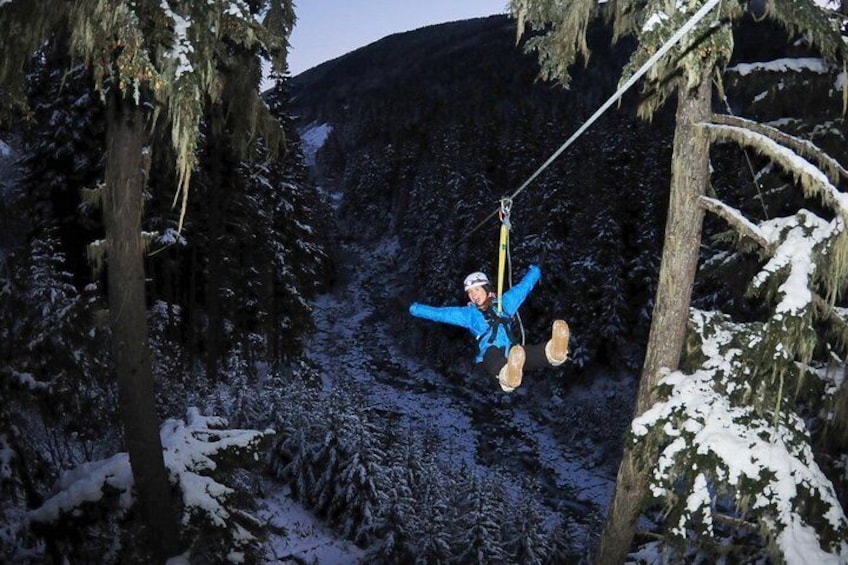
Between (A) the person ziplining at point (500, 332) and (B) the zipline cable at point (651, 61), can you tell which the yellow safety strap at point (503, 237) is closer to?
(A) the person ziplining at point (500, 332)

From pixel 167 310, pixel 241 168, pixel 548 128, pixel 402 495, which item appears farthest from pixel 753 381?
pixel 548 128

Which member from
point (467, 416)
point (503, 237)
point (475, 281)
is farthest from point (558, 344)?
point (467, 416)

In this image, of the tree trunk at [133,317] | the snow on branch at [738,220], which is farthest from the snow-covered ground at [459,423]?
the snow on branch at [738,220]

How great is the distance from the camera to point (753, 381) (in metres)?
4.71

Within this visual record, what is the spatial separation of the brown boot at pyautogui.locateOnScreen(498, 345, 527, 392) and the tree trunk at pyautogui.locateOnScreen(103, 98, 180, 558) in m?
3.83

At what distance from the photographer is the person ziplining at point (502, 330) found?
664 cm

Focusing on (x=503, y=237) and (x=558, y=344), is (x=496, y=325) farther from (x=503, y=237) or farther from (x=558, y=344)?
(x=503, y=237)

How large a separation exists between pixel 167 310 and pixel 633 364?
897 inches

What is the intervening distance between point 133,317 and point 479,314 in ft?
12.9

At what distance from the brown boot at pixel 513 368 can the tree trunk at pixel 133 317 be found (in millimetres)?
3825

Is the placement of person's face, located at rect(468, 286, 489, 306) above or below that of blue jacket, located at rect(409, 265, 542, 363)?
above

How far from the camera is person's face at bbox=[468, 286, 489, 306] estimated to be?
7.38 meters

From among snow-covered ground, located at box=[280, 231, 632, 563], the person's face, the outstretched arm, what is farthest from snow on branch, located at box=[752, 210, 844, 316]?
snow-covered ground, located at box=[280, 231, 632, 563]

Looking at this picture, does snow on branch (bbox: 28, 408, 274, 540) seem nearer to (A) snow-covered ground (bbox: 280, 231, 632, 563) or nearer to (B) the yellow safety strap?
(B) the yellow safety strap
